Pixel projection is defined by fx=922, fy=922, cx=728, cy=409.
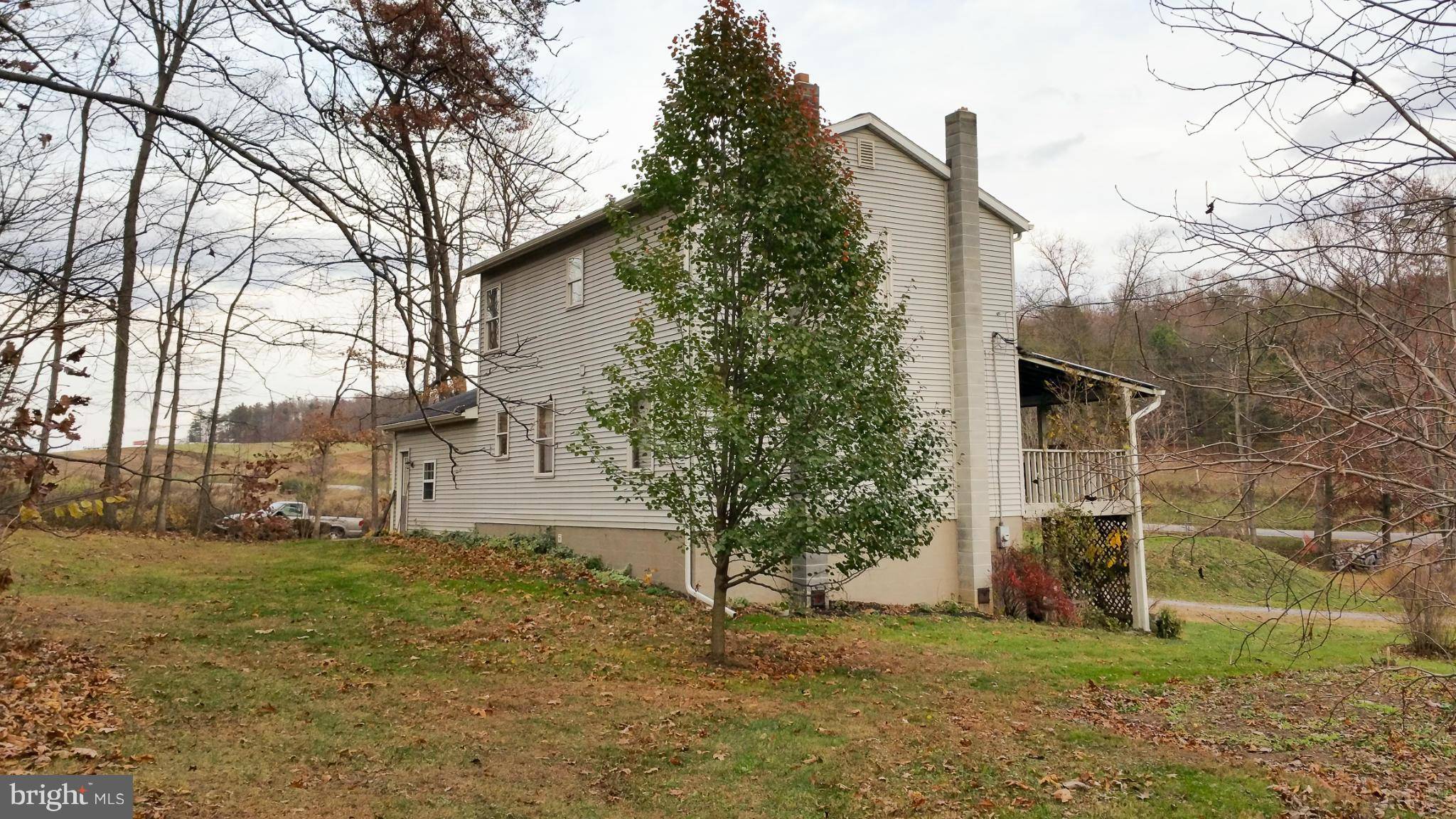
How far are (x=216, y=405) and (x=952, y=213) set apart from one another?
24298mm

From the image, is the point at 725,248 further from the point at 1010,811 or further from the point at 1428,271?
the point at 1428,271

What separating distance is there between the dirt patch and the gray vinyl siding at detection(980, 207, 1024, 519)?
6.10 m

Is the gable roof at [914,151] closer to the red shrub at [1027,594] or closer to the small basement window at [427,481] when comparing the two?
the red shrub at [1027,594]

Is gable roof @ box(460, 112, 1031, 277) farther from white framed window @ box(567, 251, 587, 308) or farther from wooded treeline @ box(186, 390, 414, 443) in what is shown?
wooded treeline @ box(186, 390, 414, 443)

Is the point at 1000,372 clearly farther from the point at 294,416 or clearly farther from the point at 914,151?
the point at 294,416

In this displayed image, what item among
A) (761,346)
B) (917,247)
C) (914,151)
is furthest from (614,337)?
(761,346)

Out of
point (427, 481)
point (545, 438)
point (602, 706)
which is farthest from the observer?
point (427, 481)

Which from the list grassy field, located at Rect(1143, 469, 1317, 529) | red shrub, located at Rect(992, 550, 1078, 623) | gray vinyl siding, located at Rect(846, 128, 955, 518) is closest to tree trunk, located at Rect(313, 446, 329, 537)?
gray vinyl siding, located at Rect(846, 128, 955, 518)

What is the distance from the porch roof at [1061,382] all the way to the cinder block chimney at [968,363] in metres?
1.43

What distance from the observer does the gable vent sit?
51.9ft

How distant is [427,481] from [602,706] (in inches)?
679

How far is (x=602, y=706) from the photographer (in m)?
8.39

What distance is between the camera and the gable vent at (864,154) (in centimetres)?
1582

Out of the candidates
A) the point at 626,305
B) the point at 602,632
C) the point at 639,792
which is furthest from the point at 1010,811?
the point at 626,305
